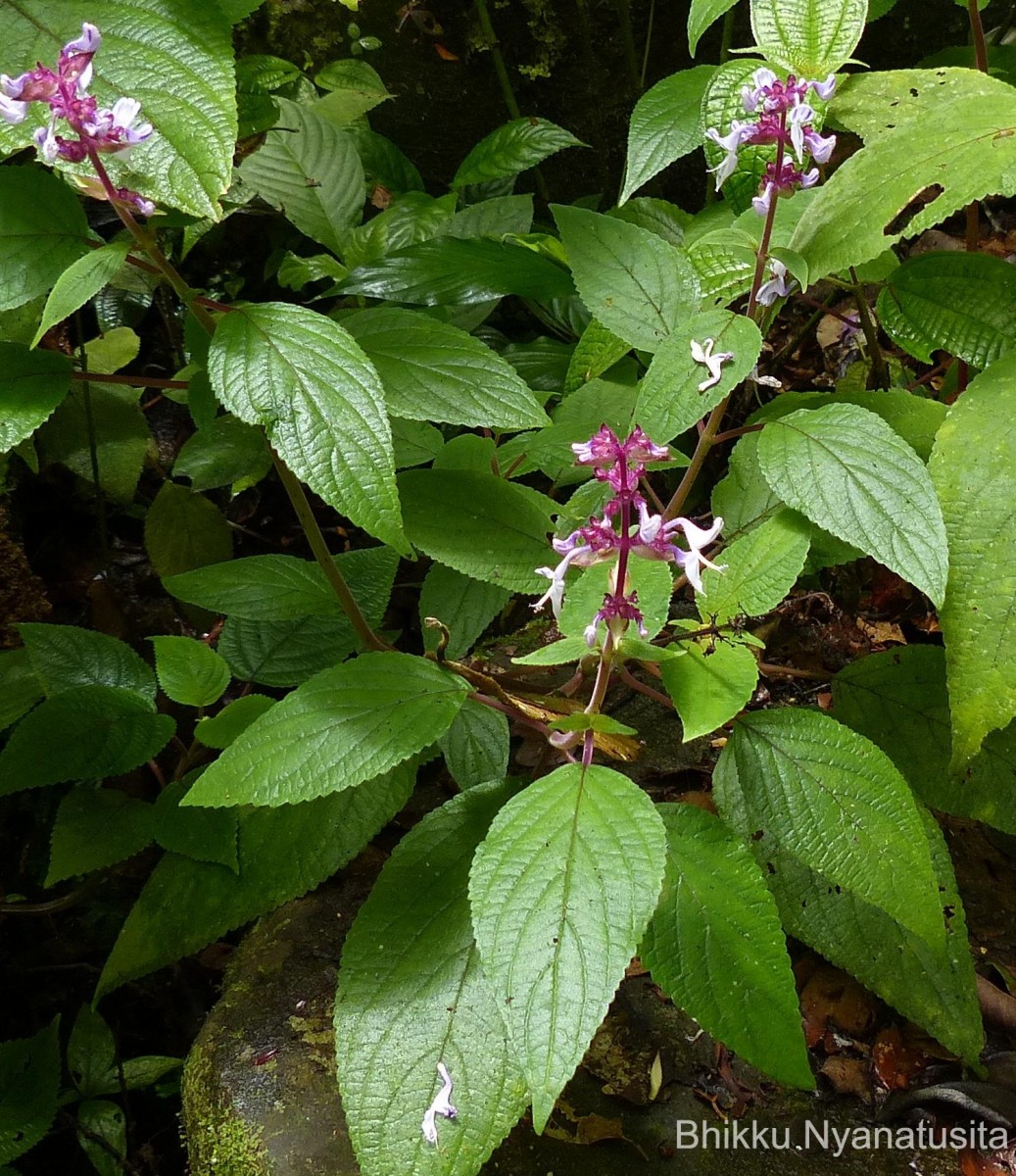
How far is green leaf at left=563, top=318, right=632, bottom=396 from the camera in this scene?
1.41 m

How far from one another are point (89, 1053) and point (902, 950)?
4.49 ft

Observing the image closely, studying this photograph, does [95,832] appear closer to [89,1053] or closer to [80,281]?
[89,1053]

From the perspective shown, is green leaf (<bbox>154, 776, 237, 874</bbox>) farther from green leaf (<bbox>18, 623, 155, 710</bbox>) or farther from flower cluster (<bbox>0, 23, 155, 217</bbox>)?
flower cluster (<bbox>0, 23, 155, 217</bbox>)

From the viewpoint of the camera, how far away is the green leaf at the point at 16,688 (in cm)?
145

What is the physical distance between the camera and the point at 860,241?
1.03 meters

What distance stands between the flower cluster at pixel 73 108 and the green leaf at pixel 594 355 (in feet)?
2.50

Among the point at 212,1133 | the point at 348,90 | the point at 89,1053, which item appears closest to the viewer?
the point at 212,1133

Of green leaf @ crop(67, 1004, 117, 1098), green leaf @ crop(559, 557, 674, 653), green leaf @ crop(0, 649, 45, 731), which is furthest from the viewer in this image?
green leaf @ crop(67, 1004, 117, 1098)

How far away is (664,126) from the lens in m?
1.40

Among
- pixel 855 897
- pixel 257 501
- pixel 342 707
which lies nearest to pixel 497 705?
pixel 342 707

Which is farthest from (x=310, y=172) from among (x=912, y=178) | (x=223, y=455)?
(x=912, y=178)

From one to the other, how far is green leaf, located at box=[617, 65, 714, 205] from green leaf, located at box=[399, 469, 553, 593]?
1.69ft

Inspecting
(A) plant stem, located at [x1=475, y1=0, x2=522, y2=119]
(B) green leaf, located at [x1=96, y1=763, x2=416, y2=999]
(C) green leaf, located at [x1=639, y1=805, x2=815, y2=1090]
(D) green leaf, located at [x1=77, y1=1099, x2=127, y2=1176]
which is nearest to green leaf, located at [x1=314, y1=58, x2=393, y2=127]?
(A) plant stem, located at [x1=475, y1=0, x2=522, y2=119]

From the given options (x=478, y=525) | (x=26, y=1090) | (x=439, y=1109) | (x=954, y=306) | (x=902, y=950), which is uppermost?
(x=954, y=306)
